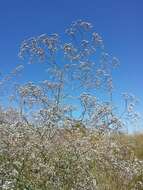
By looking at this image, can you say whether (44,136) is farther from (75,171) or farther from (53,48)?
(53,48)

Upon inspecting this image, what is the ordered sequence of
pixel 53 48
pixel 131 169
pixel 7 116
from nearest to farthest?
pixel 131 169 < pixel 7 116 < pixel 53 48

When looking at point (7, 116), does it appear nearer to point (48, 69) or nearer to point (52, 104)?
point (52, 104)

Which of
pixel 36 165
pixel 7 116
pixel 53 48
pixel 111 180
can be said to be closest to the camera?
pixel 36 165

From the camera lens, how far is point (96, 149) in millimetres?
8453

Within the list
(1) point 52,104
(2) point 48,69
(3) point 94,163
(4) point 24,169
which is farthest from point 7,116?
(4) point 24,169

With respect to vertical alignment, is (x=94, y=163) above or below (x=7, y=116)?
below

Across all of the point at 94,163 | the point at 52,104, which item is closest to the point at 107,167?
the point at 94,163

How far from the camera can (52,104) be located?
33.3 feet

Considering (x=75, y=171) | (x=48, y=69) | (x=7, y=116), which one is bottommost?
(x=75, y=171)

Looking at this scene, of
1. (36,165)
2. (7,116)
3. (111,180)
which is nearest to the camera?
(36,165)

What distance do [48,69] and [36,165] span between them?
4262 mm

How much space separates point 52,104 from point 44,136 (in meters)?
2.01

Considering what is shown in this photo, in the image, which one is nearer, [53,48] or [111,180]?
[111,180]

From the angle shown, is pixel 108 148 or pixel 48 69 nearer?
pixel 108 148
